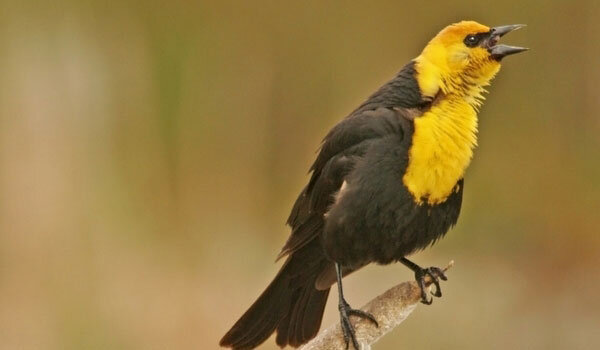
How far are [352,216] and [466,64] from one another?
26cm

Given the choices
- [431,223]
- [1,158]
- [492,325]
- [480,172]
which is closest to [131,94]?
[1,158]

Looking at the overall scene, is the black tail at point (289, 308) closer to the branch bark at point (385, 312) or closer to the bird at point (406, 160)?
the bird at point (406, 160)

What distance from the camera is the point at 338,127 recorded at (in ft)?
4.89

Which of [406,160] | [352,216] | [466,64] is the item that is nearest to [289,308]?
[352,216]

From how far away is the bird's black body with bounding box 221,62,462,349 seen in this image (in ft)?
4.59

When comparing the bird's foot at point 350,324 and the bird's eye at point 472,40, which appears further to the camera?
the bird's eye at point 472,40

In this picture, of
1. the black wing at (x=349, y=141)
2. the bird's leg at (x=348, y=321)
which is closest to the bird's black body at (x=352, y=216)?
the black wing at (x=349, y=141)

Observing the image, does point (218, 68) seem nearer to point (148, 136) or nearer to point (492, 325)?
point (148, 136)

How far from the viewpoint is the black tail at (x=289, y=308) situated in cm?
151

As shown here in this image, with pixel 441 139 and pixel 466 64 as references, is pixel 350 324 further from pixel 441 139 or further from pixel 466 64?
pixel 466 64

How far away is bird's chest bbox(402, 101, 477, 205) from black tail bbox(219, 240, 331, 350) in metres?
0.22

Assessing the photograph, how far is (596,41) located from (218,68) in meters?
0.90

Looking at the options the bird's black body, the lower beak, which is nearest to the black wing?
the bird's black body

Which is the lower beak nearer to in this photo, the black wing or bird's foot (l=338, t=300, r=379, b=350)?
the black wing
